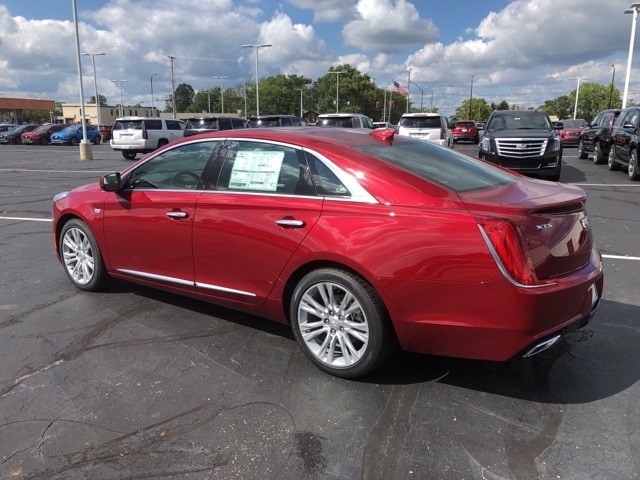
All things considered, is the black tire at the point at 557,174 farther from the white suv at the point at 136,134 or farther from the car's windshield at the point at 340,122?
the white suv at the point at 136,134

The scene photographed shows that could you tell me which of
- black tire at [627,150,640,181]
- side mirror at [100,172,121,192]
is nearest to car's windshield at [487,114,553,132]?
black tire at [627,150,640,181]

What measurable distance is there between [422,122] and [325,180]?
15.6 m

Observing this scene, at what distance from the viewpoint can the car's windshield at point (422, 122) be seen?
59.2 ft

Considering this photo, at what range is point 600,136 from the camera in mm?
17000

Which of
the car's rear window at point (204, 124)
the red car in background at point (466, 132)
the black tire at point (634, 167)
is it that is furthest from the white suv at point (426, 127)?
the red car in background at point (466, 132)

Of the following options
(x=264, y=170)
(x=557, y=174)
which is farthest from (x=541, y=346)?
(x=557, y=174)

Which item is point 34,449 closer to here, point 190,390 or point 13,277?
point 190,390

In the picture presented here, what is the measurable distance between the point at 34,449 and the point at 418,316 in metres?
2.17

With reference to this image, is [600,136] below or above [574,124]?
below

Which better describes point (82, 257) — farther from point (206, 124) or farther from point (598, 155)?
point (206, 124)

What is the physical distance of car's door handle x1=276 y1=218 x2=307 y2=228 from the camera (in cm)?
342

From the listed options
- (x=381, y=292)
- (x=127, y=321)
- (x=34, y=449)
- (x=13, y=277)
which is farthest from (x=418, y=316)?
(x=13, y=277)

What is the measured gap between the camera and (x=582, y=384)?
3.32 metres

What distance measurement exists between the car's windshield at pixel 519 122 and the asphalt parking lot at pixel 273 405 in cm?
976
